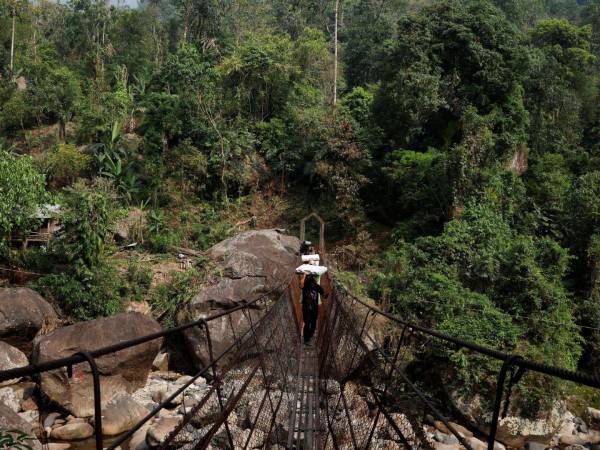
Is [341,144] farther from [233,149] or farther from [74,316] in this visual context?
[74,316]

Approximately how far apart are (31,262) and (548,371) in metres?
10.2

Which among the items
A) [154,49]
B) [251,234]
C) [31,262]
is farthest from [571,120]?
[154,49]

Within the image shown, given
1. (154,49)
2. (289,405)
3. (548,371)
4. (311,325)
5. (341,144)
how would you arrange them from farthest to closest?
(154,49)
(341,144)
(311,325)
(289,405)
(548,371)

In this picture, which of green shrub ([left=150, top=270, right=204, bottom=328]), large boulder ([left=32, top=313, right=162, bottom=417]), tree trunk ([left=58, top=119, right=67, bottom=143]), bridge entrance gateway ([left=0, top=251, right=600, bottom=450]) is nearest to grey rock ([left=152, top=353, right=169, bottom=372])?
green shrub ([left=150, top=270, right=204, bottom=328])

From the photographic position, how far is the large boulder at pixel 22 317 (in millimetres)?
7477

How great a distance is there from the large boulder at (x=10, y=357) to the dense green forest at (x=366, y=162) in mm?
1454

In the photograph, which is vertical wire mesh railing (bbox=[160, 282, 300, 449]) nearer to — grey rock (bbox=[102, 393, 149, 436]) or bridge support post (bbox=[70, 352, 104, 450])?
bridge support post (bbox=[70, 352, 104, 450])

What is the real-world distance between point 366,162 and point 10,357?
8580 mm

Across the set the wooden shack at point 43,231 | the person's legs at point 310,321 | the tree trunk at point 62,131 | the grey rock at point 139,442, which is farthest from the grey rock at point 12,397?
the tree trunk at point 62,131

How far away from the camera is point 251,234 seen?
981cm

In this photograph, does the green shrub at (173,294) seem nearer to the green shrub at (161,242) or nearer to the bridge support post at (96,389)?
the green shrub at (161,242)

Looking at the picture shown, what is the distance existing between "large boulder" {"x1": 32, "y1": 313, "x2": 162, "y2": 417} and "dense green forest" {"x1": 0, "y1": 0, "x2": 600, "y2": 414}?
1.47 m

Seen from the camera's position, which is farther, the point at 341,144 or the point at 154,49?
the point at 154,49

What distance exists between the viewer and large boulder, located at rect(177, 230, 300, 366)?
7.74m
